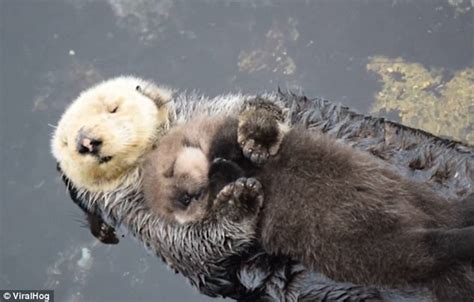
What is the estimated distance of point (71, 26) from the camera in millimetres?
4645

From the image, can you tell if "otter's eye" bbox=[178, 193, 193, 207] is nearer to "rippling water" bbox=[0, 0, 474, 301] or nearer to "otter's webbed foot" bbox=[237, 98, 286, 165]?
"otter's webbed foot" bbox=[237, 98, 286, 165]

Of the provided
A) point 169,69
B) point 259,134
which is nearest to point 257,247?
point 259,134

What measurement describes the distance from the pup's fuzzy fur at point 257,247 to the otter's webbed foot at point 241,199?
9cm

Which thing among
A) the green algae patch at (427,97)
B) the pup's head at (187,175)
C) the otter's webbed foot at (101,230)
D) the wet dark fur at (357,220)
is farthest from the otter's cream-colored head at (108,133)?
the green algae patch at (427,97)

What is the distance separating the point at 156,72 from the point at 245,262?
4.33 ft

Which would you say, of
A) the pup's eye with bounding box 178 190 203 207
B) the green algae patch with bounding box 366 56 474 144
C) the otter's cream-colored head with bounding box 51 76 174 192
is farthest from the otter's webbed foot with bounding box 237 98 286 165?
the green algae patch with bounding box 366 56 474 144

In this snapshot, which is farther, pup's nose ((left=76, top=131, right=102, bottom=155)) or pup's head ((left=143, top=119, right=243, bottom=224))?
pup's nose ((left=76, top=131, right=102, bottom=155))

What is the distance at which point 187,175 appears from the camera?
3.61 metres

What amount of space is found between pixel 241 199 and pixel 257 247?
273mm

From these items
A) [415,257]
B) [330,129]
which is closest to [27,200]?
[330,129]

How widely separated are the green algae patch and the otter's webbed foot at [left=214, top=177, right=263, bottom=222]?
1.08m

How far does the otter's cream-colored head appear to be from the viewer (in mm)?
3795

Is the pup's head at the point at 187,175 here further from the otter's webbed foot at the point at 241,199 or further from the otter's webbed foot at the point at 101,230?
the otter's webbed foot at the point at 101,230

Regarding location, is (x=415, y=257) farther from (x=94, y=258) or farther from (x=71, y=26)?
(x=71, y=26)
